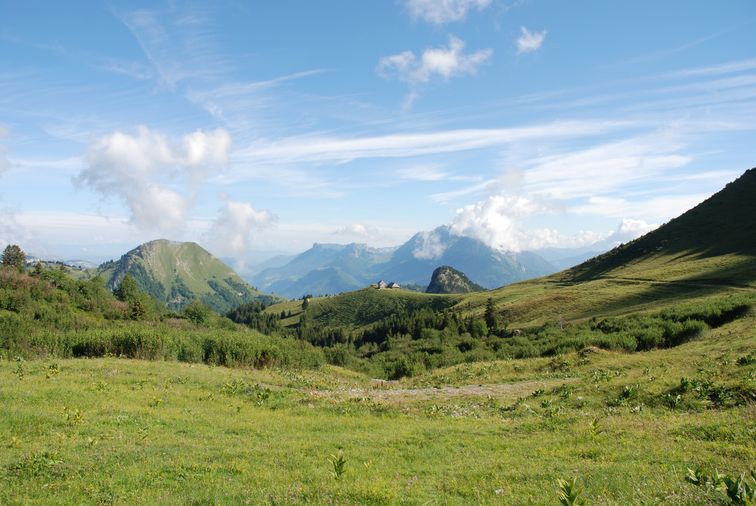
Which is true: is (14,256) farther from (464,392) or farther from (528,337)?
(464,392)

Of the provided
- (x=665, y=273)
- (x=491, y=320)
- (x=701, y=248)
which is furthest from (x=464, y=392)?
(x=701, y=248)

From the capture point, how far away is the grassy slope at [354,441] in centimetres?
1097

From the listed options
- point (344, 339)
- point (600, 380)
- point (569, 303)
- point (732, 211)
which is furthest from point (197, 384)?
point (732, 211)

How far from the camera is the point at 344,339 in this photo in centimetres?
16850

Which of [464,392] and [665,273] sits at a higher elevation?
[665,273]

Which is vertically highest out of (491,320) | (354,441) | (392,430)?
(354,441)

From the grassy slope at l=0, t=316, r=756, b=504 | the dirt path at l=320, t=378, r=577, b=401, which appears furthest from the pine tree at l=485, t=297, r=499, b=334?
the grassy slope at l=0, t=316, r=756, b=504

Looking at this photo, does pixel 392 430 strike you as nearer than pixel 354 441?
No

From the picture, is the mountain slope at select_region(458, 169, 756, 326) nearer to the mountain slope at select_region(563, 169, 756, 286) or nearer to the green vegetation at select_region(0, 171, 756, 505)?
the mountain slope at select_region(563, 169, 756, 286)

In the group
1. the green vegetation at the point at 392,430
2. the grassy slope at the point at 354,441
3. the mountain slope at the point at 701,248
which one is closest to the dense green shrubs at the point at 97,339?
the green vegetation at the point at 392,430

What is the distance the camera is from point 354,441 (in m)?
18.3

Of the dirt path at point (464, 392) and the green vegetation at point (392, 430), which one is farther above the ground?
the green vegetation at point (392, 430)

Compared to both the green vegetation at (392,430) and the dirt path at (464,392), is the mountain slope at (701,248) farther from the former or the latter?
the dirt path at (464,392)

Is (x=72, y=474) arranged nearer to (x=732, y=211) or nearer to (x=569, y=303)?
(x=569, y=303)
